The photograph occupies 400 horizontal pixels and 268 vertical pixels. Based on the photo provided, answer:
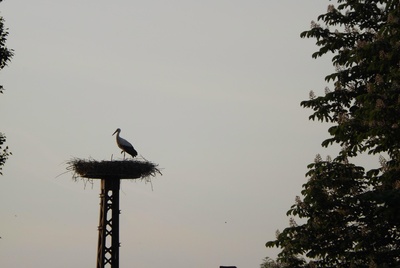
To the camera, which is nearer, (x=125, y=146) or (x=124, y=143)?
(x=125, y=146)

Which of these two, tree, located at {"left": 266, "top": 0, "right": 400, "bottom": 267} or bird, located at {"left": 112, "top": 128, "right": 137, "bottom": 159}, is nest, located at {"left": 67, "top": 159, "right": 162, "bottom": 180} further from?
tree, located at {"left": 266, "top": 0, "right": 400, "bottom": 267}

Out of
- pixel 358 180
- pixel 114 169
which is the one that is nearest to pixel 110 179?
pixel 114 169

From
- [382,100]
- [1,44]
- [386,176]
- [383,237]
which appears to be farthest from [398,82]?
[1,44]

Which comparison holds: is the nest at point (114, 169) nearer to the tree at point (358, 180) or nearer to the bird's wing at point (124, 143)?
the bird's wing at point (124, 143)

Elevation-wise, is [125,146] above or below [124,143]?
below

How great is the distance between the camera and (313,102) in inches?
937

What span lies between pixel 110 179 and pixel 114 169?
0.79 metres

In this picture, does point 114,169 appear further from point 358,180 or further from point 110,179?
point 358,180

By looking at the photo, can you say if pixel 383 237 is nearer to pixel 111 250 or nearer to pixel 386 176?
pixel 386 176

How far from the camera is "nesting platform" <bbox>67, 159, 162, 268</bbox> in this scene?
29.5m

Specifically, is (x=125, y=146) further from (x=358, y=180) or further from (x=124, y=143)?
(x=358, y=180)


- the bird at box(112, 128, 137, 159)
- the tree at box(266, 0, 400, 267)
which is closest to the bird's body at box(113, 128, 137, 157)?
the bird at box(112, 128, 137, 159)

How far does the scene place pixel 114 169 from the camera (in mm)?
29391

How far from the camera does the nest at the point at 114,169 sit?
2941 centimetres
